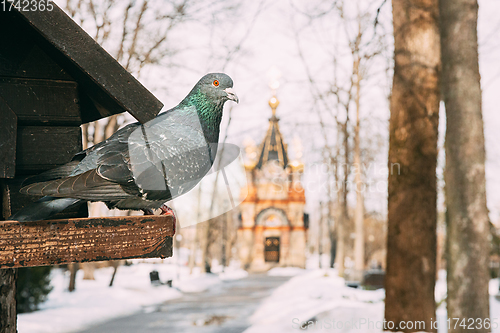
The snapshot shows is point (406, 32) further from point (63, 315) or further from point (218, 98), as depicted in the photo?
point (63, 315)

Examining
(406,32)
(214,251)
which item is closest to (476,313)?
(406,32)

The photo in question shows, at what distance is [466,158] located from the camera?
18.9 feet

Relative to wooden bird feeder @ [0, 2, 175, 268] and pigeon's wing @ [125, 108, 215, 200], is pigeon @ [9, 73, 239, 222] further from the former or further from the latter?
wooden bird feeder @ [0, 2, 175, 268]

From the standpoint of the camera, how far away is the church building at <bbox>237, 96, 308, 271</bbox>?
111 feet

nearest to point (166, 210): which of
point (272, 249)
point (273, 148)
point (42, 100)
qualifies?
point (42, 100)

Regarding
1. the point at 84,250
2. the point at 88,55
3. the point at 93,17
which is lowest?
the point at 84,250

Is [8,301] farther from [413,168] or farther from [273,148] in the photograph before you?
[273,148]

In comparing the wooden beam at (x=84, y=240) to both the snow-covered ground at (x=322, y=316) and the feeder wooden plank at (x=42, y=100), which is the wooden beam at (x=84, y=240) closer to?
the feeder wooden plank at (x=42, y=100)

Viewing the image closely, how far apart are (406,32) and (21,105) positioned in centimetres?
435

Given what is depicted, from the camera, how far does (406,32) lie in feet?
16.8

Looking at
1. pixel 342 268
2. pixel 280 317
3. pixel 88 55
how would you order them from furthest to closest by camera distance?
pixel 342 268 → pixel 280 317 → pixel 88 55
